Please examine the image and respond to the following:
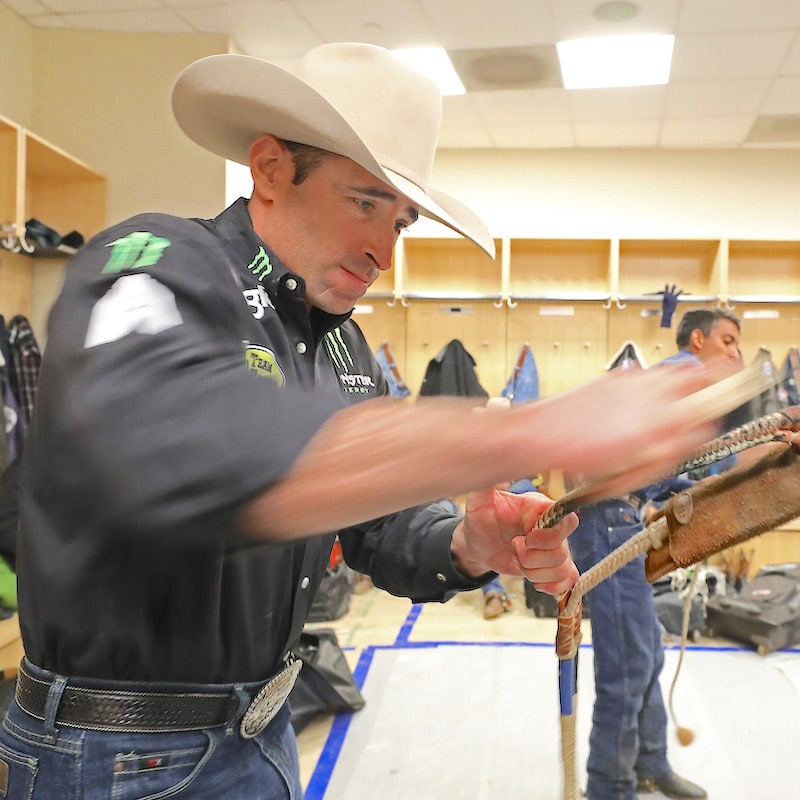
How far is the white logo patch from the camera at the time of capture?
1.70 feet

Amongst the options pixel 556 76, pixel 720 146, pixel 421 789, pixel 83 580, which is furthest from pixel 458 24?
pixel 83 580

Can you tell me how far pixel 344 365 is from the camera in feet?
4.00

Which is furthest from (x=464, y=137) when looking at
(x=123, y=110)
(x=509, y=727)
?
(x=509, y=727)

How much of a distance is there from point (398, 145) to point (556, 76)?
3855mm

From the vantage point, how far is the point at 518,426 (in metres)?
0.45

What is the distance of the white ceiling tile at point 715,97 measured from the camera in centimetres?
456

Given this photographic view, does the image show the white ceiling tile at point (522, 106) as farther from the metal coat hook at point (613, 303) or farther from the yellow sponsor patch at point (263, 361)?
the yellow sponsor patch at point (263, 361)

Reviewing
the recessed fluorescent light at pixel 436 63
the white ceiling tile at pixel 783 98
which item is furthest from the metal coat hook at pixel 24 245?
the white ceiling tile at pixel 783 98

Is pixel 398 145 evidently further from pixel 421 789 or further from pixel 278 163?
pixel 421 789

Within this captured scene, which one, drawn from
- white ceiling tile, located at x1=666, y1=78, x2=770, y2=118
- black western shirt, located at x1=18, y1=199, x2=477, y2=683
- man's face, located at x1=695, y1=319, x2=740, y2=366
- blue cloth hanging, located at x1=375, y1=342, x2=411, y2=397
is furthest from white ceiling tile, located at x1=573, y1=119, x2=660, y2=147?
black western shirt, located at x1=18, y1=199, x2=477, y2=683

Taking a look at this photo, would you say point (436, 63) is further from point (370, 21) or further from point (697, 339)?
point (697, 339)

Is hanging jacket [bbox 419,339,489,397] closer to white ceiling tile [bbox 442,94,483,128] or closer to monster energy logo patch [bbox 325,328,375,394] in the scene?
white ceiling tile [bbox 442,94,483,128]

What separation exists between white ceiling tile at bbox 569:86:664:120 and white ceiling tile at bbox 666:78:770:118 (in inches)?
3.8

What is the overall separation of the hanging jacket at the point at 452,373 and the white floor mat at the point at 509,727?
2.09 metres
